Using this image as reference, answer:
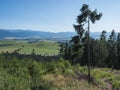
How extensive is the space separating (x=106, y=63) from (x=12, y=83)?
74445 mm

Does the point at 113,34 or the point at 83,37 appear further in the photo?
the point at 113,34

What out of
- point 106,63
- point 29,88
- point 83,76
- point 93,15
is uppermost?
point 93,15

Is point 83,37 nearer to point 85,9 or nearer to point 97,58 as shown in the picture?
point 85,9

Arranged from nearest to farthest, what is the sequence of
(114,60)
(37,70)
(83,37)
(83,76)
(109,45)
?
(37,70)
(83,76)
(83,37)
(114,60)
(109,45)

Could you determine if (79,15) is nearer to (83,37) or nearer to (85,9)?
(85,9)

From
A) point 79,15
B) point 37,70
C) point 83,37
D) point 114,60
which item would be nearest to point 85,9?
point 79,15

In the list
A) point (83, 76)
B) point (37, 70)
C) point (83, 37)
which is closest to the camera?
point (37, 70)

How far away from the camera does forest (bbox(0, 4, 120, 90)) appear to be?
19639mm

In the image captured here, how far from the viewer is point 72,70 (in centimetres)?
3838

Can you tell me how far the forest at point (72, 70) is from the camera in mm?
19639

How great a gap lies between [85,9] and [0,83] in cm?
2402

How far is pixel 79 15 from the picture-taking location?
38062 mm

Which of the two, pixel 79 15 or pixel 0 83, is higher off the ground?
pixel 79 15

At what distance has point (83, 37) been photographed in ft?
136
